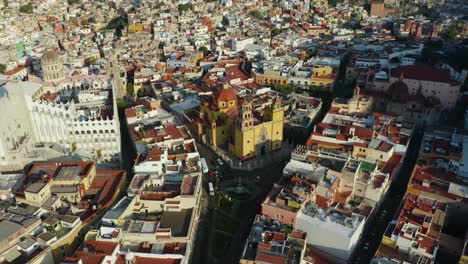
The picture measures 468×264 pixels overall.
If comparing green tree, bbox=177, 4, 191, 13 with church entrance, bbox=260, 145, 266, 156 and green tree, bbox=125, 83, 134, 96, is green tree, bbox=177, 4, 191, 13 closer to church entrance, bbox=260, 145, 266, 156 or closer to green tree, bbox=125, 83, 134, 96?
green tree, bbox=125, 83, 134, 96

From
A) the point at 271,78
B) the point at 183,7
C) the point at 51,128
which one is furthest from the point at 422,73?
the point at 183,7

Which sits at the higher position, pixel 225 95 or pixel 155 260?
pixel 225 95

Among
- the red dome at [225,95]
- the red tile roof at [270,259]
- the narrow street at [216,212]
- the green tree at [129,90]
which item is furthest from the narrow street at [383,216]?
the green tree at [129,90]

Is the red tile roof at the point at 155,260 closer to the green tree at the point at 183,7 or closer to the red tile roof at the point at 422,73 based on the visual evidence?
the red tile roof at the point at 422,73

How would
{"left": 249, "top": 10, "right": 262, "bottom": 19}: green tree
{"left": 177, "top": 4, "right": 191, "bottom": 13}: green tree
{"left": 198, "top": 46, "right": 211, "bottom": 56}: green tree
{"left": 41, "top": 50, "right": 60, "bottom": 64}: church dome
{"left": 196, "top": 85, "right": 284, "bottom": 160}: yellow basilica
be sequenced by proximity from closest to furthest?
{"left": 196, "top": 85, "right": 284, "bottom": 160}: yellow basilica, {"left": 41, "top": 50, "right": 60, "bottom": 64}: church dome, {"left": 198, "top": 46, "right": 211, "bottom": 56}: green tree, {"left": 249, "top": 10, "right": 262, "bottom": 19}: green tree, {"left": 177, "top": 4, "right": 191, "bottom": 13}: green tree

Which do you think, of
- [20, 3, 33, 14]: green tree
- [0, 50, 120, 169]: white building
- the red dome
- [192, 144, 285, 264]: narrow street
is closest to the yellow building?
the red dome

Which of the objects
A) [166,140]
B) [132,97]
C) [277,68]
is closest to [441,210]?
[166,140]

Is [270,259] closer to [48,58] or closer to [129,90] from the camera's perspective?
[48,58]
